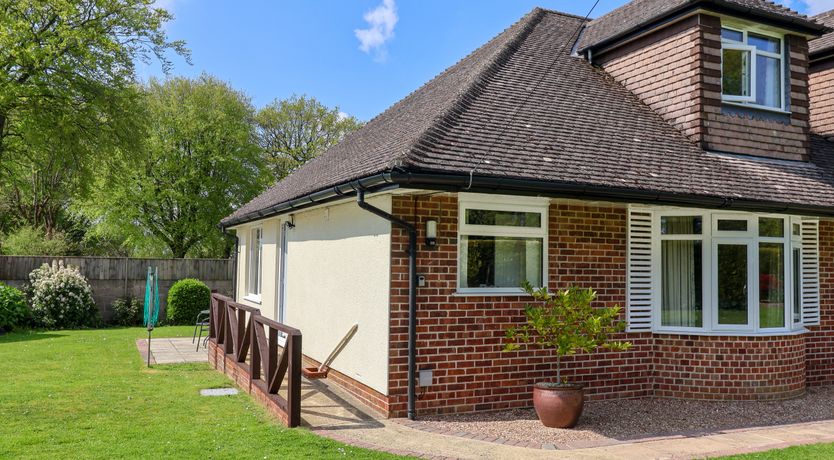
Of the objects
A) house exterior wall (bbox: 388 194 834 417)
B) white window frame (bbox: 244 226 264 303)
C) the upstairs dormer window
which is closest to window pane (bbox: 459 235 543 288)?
house exterior wall (bbox: 388 194 834 417)

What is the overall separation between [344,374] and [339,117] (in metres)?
32.9

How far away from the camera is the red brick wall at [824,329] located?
396 inches

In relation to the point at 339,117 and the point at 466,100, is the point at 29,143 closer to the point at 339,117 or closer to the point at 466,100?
the point at 466,100

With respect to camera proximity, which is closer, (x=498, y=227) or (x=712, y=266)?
(x=498, y=227)

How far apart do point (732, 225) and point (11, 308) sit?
53.1ft

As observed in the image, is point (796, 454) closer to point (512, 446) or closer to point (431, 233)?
point (512, 446)

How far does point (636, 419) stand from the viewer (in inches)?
295

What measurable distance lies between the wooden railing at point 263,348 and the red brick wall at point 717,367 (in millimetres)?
5027

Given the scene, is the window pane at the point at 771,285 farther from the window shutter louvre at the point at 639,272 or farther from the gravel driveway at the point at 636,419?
the window shutter louvre at the point at 639,272

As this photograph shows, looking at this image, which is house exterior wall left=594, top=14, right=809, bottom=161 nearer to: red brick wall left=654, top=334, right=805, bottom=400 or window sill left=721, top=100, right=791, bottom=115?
window sill left=721, top=100, right=791, bottom=115

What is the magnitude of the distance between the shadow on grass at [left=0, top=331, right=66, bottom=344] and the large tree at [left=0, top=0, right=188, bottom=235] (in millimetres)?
7513

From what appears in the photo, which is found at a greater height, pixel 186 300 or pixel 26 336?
pixel 186 300

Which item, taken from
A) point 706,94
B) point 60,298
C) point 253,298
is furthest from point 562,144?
point 60,298

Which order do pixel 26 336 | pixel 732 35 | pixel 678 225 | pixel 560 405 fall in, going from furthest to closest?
pixel 26 336
pixel 732 35
pixel 678 225
pixel 560 405
